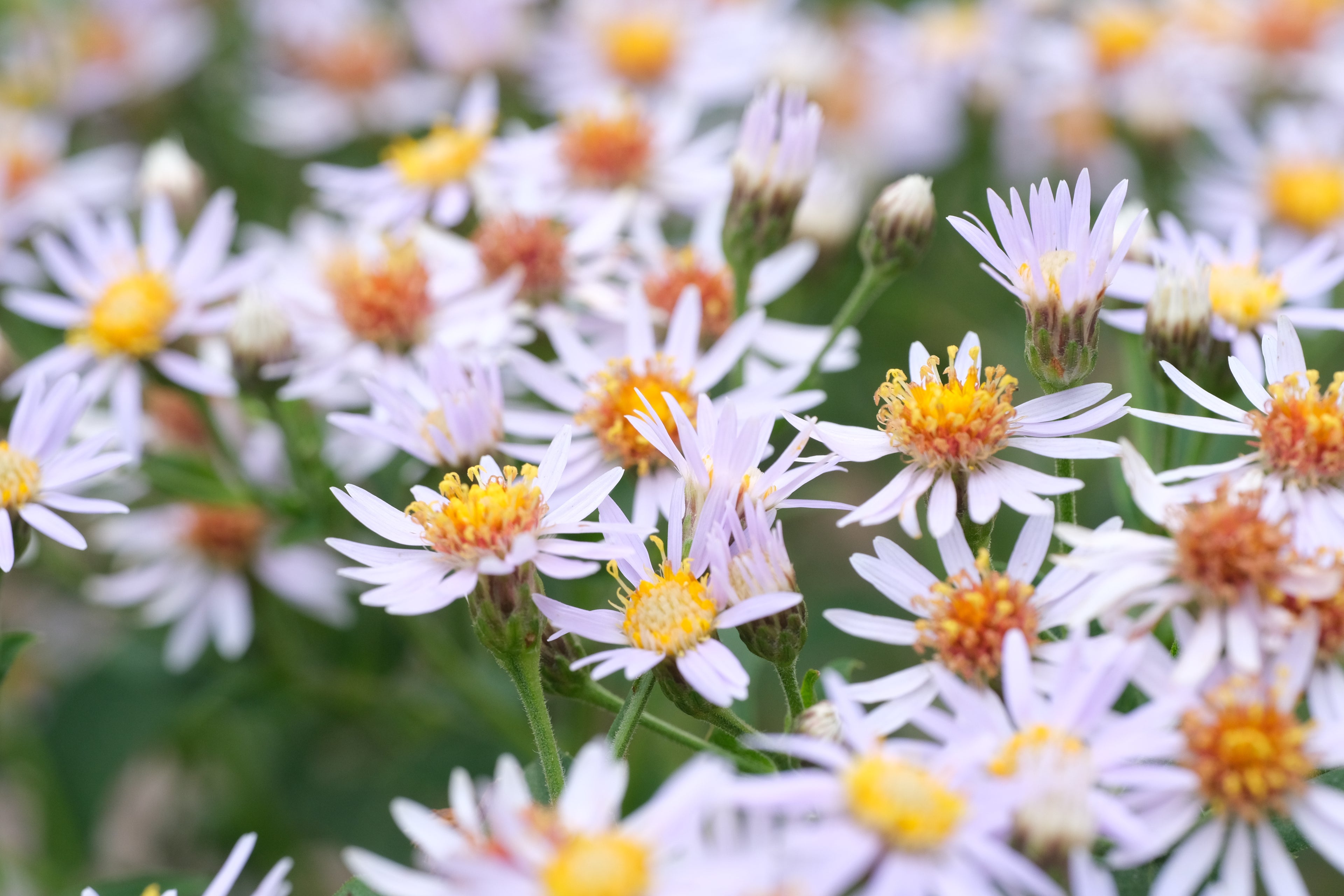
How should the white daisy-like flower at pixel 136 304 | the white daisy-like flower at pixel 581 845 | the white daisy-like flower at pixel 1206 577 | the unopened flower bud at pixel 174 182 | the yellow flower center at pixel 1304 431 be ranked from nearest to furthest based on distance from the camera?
the white daisy-like flower at pixel 581 845 < the white daisy-like flower at pixel 1206 577 < the yellow flower center at pixel 1304 431 < the white daisy-like flower at pixel 136 304 < the unopened flower bud at pixel 174 182

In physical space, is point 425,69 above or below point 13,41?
above

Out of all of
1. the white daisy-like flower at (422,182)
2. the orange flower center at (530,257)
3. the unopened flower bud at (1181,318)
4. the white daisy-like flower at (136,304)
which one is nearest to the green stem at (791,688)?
the unopened flower bud at (1181,318)

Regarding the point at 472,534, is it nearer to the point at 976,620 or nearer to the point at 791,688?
the point at 791,688

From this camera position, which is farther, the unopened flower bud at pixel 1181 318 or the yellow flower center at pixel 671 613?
the unopened flower bud at pixel 1181 318

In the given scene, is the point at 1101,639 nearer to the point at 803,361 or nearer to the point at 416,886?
the point at 416,886

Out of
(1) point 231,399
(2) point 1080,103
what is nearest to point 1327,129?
(2) point 1080,103

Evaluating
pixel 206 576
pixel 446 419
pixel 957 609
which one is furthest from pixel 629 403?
pixel 206 576

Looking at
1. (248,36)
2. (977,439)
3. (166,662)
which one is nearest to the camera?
(977,439)

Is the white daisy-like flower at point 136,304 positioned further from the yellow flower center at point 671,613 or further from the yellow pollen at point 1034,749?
the yellow pollen at point 1034,749
